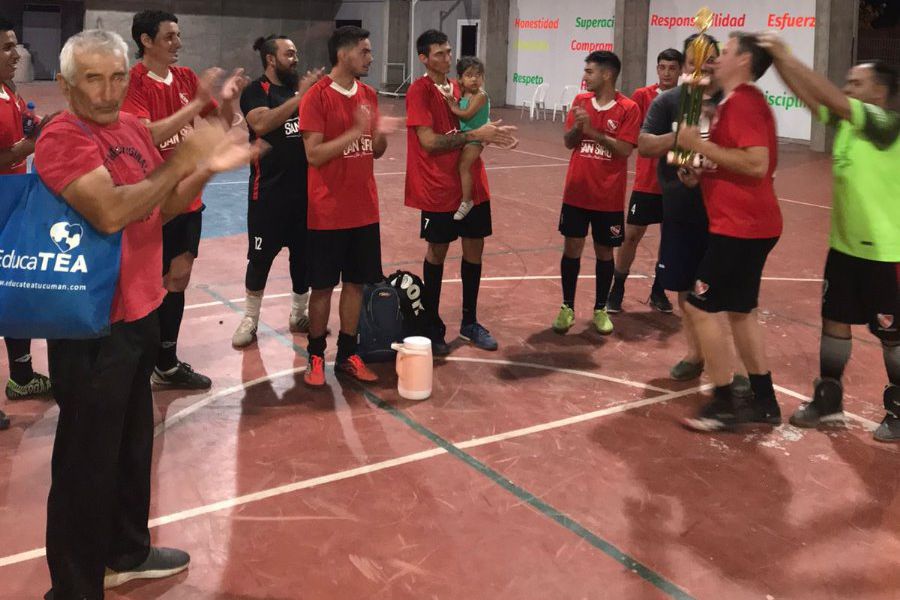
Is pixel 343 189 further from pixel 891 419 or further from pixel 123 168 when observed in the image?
pixel 891 419

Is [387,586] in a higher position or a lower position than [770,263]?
lower

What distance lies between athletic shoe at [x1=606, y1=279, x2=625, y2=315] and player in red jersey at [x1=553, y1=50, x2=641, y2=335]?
0.50 m

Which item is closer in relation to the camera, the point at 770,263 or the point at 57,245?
the point at 57,245

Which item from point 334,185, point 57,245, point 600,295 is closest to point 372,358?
point 334,185

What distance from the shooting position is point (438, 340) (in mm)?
6520

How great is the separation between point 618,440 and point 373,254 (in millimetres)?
2030

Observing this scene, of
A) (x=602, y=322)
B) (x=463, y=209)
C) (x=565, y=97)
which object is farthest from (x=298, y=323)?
(x=565, y=97)

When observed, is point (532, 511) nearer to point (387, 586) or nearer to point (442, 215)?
point (387, 586)

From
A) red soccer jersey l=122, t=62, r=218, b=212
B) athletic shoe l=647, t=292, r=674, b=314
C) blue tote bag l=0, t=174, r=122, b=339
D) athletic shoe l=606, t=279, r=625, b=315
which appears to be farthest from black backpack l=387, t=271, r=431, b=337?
blue tote bag l=0, t=174, r=122, b=339

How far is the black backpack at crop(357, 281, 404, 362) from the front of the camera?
249 inches

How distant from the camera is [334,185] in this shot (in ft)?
18.3

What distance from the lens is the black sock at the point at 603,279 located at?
709cm

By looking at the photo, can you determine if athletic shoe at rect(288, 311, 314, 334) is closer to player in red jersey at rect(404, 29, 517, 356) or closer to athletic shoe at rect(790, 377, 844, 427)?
player in red jersey at rect(404, 29, 517, 356)

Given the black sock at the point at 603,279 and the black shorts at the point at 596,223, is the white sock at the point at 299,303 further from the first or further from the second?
the black sock at the point at 603,279
